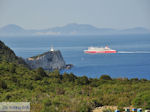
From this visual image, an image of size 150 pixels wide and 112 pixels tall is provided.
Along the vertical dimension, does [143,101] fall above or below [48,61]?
above

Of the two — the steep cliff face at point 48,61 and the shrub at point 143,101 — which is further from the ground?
the shrub at point 143,101

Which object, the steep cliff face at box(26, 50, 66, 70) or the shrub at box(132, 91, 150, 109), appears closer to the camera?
the shrub at box(132, 91, 150, 109)

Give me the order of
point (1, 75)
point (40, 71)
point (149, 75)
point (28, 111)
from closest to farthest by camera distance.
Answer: point (28, 111)
point (1, 75)
point (40, 71)
point (149, 75)

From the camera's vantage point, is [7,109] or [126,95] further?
[126,95]

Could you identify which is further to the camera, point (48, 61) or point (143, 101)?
point (48, 61)

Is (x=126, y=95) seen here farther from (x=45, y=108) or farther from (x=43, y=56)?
(x=43, y=56)

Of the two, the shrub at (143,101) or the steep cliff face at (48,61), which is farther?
the steep cliff face at (48,61)

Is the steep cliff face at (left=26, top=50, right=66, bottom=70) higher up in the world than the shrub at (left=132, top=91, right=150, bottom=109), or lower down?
lower down

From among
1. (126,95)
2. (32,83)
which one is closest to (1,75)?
(32,83)
